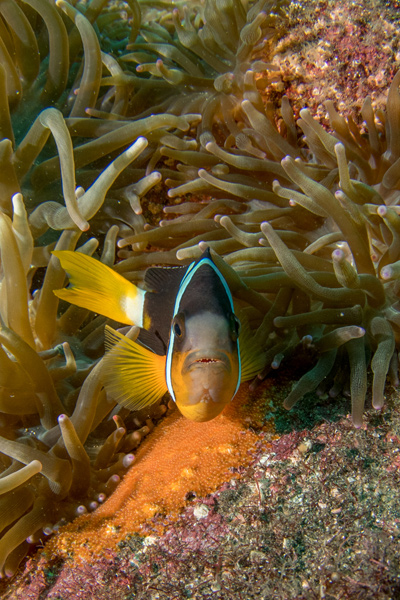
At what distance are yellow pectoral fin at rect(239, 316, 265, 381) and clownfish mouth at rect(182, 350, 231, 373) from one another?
308 mm

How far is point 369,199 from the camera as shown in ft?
5.60

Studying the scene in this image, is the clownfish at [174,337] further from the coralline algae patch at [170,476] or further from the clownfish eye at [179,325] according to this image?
the coralline algae patch at [170,476]

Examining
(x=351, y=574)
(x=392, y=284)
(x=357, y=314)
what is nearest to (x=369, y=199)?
(x=392, y=284)

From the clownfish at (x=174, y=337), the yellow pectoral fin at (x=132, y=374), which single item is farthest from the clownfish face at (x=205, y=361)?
the yellow pectoral fin at (x=132, y=374)

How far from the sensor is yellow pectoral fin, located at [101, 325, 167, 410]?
1343mm

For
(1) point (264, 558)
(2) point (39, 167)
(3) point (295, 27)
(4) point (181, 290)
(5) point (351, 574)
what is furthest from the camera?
(3) point (295, 27)

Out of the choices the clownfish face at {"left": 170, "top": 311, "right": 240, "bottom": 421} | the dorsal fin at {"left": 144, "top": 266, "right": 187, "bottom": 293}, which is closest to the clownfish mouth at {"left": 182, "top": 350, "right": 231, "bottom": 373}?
the clownfish face at {"left": 170, "top": 311, "right": 240, "bottom": 421}

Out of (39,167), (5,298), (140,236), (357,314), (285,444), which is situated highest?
(39,167)

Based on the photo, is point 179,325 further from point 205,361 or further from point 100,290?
point 100,290

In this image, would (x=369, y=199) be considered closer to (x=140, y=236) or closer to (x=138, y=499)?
(x=140, y=236)

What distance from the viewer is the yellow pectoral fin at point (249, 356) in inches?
53.8

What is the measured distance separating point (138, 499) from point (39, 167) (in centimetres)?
141

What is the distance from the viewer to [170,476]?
1328 mm

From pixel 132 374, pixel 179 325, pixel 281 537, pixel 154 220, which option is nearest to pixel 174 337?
pixel 179 325
